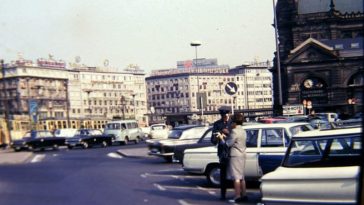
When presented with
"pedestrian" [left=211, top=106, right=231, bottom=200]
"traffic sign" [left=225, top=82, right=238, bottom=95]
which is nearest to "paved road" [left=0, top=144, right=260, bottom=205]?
"pedestrian" [left=211, top=106, right=231, bottom=200]

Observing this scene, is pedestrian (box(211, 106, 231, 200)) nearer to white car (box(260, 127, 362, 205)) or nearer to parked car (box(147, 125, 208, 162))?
white car (box(260, 127, 362, 205))

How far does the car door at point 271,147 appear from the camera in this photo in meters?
10.8

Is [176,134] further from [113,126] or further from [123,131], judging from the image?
[113,126]

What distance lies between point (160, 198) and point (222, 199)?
1.59 m

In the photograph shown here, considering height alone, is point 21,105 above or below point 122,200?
above

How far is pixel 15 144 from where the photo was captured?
37.9 m

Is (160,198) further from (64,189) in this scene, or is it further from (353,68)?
(353,68)

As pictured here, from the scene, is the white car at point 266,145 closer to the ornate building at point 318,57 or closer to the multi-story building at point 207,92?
the multi-story building at point 207,92

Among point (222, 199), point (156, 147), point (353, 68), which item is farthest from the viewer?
point (353, 68)

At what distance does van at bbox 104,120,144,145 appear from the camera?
1693 inches

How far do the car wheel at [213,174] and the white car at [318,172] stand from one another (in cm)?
531

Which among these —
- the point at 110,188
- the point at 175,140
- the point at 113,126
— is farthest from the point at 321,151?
the point at 113,126

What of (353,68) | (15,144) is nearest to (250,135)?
(15,144)

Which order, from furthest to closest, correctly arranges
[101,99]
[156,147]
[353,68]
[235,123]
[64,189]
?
[101,99] < [353,68] < [156,147] < [64,189] < [235,123]
